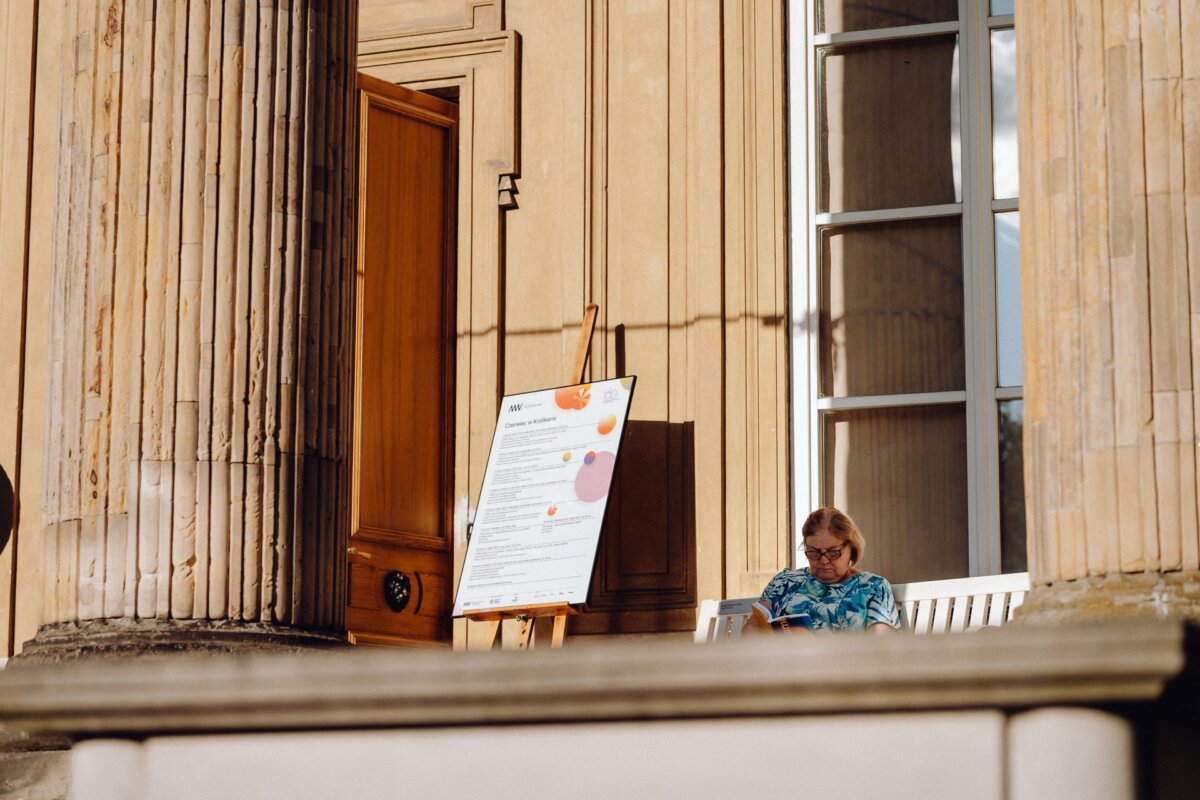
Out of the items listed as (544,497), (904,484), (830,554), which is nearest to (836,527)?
(830,554)

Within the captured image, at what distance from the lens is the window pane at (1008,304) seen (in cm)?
698

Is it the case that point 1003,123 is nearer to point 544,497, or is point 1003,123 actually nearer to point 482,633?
point 544,497

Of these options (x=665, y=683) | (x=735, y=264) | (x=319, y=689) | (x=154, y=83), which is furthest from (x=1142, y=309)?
(x=735, y=264)

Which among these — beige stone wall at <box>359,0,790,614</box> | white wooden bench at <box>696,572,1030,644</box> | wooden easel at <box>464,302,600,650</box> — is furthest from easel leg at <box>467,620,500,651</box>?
white wooden bench at <box>696,572,1030,644</box>

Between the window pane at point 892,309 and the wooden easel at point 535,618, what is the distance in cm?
92

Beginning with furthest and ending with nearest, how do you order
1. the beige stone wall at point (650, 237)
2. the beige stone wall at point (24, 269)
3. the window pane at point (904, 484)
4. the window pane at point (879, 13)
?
the beige stone wall at point (24, 269) < the window pane at point (879, 13) < the beige stone wall at point (650, 237) < the window pane at point (904, 484)

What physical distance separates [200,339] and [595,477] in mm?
2241

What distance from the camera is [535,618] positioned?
7.19 meters

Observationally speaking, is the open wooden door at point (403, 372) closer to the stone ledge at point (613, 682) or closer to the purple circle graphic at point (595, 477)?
the purple circle graphic at point (595, 477)

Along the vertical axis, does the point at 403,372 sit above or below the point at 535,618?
above

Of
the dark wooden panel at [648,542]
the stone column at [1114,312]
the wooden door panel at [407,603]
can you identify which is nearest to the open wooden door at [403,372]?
the wooden door panel at [407,603]

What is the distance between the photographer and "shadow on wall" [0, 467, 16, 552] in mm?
8109

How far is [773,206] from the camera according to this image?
7.33 meters

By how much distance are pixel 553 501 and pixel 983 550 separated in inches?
62.2
